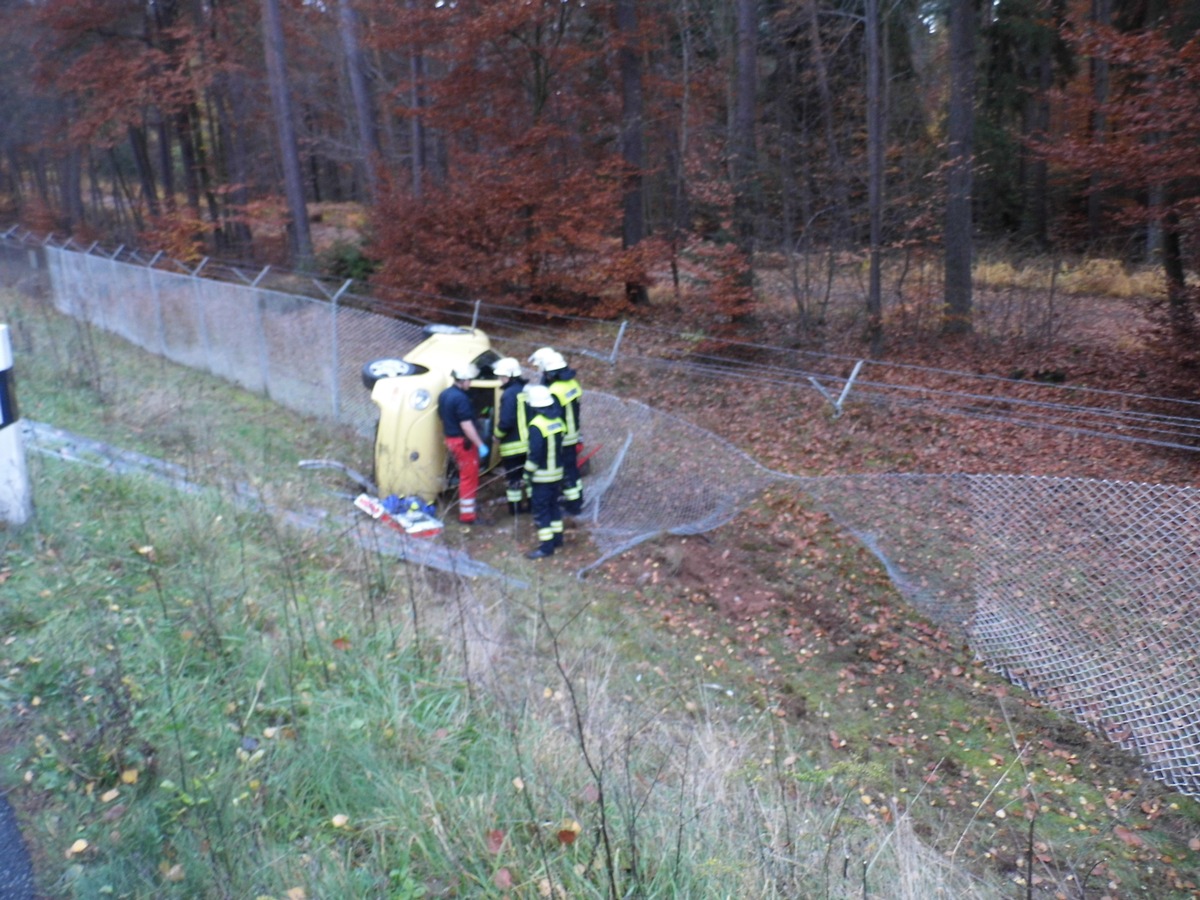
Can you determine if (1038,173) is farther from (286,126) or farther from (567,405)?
(567,405)

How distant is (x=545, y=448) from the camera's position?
8.36 m

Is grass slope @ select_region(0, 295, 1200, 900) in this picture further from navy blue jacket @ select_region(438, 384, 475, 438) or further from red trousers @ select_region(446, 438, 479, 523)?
navy blue jacket @ select_region(438, 384, 475, 438)

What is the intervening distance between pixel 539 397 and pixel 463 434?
1.05m

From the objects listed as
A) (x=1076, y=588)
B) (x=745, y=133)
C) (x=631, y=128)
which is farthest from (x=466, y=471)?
(x=631, y=128)

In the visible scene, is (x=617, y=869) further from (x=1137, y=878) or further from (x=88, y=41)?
(x=88, y=41)

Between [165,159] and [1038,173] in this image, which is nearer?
[1038,173]

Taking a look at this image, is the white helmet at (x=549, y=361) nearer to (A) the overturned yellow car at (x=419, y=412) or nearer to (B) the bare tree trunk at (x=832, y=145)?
(A) the overturned yellow car at (x=419, y=412)

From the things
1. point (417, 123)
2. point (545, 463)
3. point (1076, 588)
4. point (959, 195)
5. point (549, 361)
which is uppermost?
point (417, 123)

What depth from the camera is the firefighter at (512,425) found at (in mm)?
8758

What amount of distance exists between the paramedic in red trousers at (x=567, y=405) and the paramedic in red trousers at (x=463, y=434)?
743mm

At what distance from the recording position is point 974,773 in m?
5.39

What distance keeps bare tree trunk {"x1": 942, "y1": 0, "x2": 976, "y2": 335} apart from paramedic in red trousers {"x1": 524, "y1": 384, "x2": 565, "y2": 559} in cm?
738

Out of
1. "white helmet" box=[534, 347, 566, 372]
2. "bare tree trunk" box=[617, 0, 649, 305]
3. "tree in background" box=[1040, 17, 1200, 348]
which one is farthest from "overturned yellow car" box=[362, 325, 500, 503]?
"bare tree trunk" box=[617, 0, 649, 305]

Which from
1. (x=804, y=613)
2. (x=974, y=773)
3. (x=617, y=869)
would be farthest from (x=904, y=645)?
(x=617, y=869)
